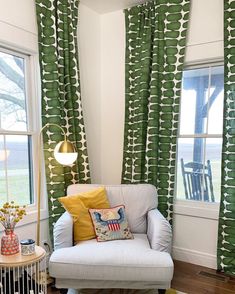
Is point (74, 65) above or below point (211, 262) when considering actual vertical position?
above

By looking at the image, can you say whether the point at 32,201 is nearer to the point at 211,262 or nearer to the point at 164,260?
the point at 164,260

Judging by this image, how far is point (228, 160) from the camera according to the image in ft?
7.76

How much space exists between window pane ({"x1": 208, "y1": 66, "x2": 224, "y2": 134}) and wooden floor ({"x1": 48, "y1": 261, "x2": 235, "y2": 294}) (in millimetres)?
→ 1318

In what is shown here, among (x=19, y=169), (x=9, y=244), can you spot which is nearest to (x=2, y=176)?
(x=19, y=169)

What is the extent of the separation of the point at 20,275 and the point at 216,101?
2.23m

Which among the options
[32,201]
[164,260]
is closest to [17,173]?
[32,201]

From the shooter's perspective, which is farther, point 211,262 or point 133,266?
point 211,262

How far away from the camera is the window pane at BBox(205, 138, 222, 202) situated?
2.58 metres

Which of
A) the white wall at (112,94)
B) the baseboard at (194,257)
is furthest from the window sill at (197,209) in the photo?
the white wall at (112,94)

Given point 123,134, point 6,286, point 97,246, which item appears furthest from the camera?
point 123,134

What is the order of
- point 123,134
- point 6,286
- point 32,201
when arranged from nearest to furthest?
point 6,286 → point 32,201 → point 123,134

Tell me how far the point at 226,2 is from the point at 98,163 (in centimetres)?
205

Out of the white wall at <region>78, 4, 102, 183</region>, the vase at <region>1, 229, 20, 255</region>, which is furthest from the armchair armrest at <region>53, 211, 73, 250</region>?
the white wall at <region>78, 4, 102, 183</region>

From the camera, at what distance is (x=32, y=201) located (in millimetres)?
2473
